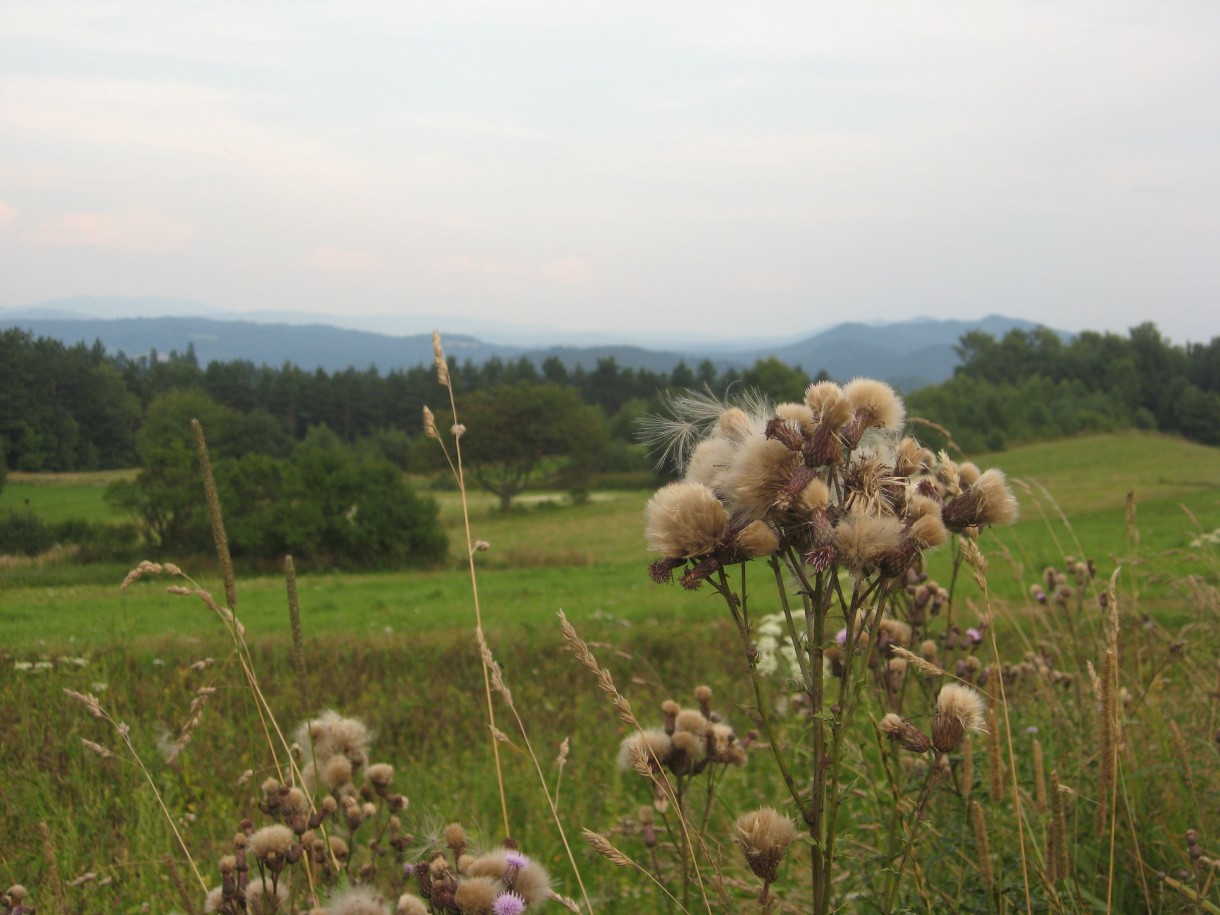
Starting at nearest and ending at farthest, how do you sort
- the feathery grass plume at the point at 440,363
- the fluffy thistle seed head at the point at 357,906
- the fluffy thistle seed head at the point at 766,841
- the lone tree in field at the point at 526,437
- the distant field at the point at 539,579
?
the fluffy thistle seed head at the point at 766,841 < the fluffy thistle seed head at the point at 357,906 < the feathery grass plume at the point at 440,363 < the distant field at the point at 539,579 < the lone tree in field at the point at 526,437

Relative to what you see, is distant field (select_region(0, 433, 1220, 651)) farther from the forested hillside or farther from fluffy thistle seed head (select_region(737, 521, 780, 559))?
fluffy thistle seed head (select_region(737, 521, 780, 559))

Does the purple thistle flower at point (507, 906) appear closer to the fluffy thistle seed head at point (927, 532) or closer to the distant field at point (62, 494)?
the fluffy thistle seed head at point (927, 532)

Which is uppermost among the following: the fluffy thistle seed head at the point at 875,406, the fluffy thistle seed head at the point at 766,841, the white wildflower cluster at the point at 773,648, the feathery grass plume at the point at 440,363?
the feathery grass plume at the point at 440,363

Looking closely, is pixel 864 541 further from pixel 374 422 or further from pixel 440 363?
pixel 374 422

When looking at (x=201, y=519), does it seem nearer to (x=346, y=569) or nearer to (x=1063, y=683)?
(x=346, y=569)

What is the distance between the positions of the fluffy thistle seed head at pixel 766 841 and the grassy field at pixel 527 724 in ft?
1.77

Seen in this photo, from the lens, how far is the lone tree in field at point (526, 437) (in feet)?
200

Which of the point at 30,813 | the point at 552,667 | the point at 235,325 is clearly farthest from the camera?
the point at 235,325

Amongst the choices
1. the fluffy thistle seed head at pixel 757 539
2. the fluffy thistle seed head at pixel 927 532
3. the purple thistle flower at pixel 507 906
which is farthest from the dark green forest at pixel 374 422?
the purple thistle flower at pixel 507 906

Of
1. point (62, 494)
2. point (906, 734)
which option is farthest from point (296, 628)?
point (62, 494)

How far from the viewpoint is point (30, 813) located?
17.3ft

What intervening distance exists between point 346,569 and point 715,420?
109 ft

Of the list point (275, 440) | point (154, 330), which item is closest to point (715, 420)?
point (154, 330)

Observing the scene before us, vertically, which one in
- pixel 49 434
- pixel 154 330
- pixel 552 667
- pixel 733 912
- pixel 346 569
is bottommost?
pixel 346 569
